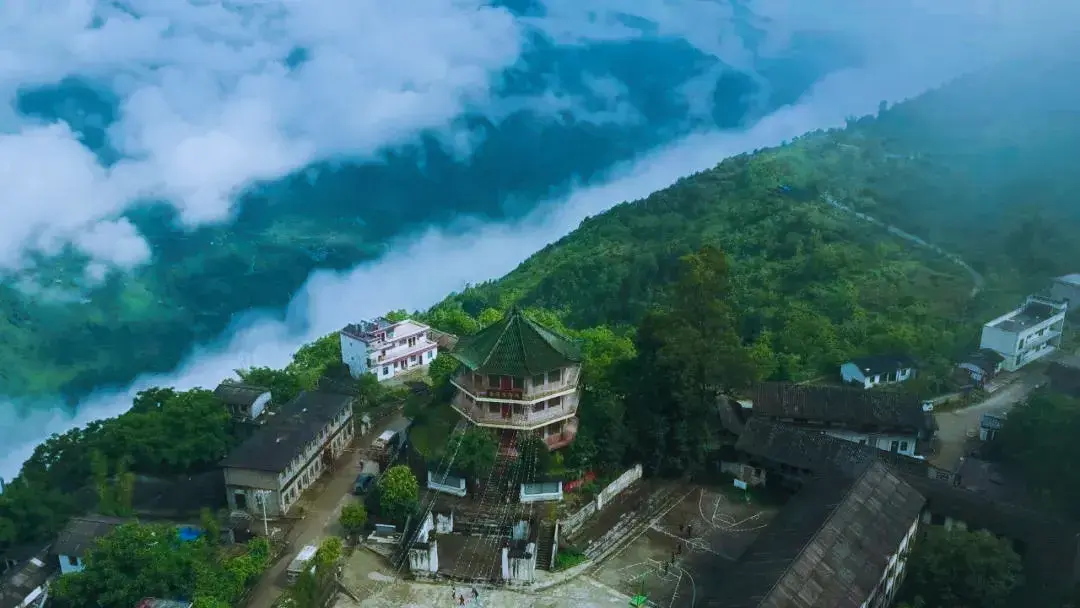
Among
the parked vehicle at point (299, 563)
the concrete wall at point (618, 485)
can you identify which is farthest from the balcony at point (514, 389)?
the parked vehicle at point (299, 563)

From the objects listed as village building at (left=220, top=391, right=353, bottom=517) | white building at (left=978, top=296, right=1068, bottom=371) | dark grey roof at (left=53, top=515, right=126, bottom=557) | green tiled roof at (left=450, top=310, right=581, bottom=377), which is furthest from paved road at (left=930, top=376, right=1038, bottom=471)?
dark grey roof at (left=53, top=515, right=126, bottom=557)

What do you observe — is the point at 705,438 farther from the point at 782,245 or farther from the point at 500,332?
the point at 782,245

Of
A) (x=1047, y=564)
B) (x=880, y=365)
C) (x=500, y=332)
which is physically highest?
(x=500, y=332)

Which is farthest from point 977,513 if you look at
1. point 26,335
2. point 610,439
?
point 26,335

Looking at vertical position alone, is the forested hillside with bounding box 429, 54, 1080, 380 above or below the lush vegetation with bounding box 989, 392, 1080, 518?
above

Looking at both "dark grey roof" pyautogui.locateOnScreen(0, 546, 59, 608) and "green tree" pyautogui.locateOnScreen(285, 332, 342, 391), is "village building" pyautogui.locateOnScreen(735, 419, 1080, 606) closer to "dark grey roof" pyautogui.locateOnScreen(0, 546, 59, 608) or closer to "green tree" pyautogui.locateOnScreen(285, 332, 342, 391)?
"green tree" pyautogui.locateOnScreen(285, 332, 342, 391)

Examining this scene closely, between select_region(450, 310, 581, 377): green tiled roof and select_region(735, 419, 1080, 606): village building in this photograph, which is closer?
select_region(735, 419, 1080, 606): village building

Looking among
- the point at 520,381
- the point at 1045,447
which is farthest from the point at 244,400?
the point at 1045,447
